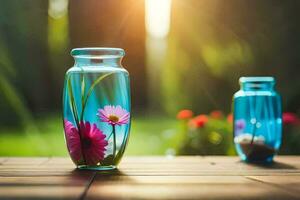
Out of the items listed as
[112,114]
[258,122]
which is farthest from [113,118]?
[258,122]

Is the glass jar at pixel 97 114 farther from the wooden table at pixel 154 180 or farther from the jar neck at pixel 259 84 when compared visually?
the jar neck at pixel 259 84

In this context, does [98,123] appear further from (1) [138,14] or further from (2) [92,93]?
(1) [138,14]

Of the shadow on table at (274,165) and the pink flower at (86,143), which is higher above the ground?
the pink flower at (86,143)

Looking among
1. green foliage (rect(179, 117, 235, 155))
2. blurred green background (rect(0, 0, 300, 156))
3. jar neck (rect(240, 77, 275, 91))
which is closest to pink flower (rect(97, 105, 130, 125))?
jar neck (rect(240, 77, 275, 91))

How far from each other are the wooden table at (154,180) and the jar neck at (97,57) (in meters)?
0.24

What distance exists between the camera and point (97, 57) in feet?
4.49

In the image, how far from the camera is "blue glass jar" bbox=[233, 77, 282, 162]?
1545mm

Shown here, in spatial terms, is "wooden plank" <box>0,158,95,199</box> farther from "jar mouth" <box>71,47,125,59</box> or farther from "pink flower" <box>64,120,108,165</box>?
"jar mouth" <box>71,47,125,59</box>

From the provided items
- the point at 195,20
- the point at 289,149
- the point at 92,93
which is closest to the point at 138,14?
the point at 195,20

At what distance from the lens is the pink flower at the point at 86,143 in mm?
1311

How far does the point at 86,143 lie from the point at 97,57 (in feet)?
0.65

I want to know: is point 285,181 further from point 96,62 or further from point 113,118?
point 96,62

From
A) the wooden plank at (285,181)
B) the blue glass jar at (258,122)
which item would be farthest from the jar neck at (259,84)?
the wooden plank at (285,181)

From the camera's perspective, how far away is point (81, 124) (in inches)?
51.8
